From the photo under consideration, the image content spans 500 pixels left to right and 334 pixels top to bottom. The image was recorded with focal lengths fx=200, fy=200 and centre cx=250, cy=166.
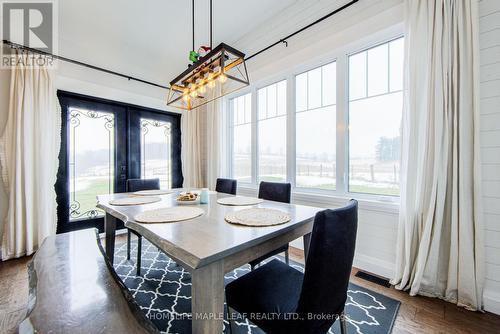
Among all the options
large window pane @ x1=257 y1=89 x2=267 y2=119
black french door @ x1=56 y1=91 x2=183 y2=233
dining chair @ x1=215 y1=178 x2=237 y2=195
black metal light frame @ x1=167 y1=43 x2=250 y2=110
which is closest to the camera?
black metal light frame @ x1=167 y1=43 x2=250 y2=110

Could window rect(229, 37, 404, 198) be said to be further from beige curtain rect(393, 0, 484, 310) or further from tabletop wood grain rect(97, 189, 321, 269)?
tabletop wood grain rect(97, 189, 321, 269)

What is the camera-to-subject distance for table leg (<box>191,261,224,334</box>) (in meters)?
0.79

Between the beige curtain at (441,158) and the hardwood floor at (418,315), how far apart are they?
0.08 metres

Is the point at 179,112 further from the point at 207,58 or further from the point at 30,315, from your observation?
the point at 30,315

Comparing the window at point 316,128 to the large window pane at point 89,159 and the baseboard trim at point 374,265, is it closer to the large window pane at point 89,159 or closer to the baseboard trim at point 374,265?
the baseboard trim at point 374,265

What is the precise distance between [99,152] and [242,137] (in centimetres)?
228

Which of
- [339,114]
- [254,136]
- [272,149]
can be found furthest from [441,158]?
[254,136]

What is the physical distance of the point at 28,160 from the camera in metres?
2.40

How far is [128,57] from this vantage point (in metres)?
3.28

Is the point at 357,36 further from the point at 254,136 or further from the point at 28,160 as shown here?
the point at 28,160

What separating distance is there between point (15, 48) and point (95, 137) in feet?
4.11

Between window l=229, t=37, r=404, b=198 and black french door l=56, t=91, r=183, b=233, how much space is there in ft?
6.30

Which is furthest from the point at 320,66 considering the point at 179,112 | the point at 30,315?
the point at 30,315

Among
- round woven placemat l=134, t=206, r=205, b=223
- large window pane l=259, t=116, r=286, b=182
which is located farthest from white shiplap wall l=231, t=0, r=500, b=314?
round woven placemat l=134, t=206, r=205, b=223
